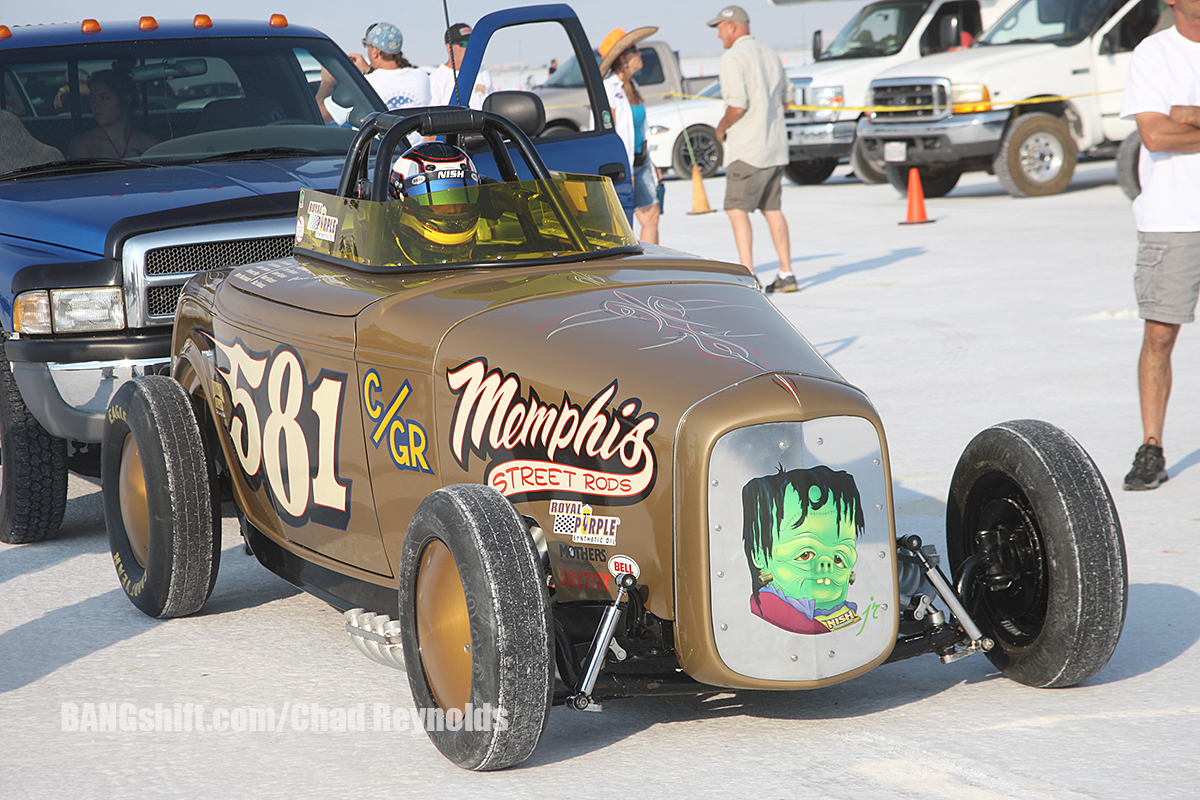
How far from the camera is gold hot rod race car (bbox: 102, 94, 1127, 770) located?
3.12 m

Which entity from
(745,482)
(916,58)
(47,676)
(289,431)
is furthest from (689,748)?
(916,58)

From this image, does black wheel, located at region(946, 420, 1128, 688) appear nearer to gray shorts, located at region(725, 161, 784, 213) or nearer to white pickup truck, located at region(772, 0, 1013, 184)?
gray shorts, located at region(725, 161, 784, 213)

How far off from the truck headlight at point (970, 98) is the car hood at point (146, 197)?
12.8 metres

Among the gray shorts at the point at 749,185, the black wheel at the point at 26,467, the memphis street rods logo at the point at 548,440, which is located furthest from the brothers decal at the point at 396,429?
the gray shorts at the point at 749,185

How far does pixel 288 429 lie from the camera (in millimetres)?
4172

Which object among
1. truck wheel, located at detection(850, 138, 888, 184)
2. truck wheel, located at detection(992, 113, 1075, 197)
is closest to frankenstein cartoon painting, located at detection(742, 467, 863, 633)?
truck wheel, located at detection(992, 113, 1075, 197)

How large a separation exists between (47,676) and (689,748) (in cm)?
212

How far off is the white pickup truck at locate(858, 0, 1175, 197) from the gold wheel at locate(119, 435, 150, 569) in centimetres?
1438

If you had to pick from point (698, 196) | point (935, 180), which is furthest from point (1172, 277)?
point (935, 180)

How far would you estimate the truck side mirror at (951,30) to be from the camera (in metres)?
19.8

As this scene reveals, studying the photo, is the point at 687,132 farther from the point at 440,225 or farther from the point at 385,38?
the point at 440,225

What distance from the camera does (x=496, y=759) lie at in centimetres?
317

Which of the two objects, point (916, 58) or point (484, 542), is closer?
point (484, 542)

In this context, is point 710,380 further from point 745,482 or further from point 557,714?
point 557,714
